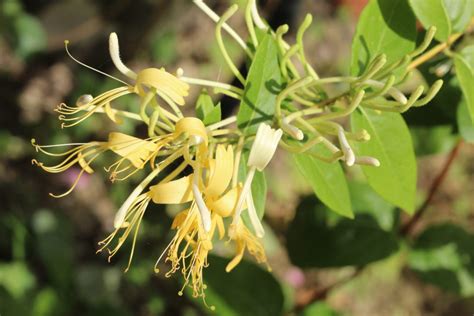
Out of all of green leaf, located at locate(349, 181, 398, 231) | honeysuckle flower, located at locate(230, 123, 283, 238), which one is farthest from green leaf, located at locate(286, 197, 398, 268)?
honeysuckle flower, located at locate(230, 123, 283, 238)

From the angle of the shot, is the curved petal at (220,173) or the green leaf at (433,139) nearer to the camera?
the curved petal at (220,173)

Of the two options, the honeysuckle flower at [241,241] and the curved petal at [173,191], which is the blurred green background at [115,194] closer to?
the honeysuckle flower at [241,241]

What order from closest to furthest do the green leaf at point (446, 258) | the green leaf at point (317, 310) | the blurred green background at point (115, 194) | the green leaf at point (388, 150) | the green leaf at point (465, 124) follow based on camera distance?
1. the green leaf at point (388, 150)
2. the green leaf at point (465, 124)
3. the green leaf at point (446, 258)
4. the green leaf at point (317, 310)
5. the blurred green background at point (115, 194)

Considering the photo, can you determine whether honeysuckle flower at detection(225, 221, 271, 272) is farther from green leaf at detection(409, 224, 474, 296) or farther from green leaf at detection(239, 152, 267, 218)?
green leaf at detection(409, 224, 474, 296)

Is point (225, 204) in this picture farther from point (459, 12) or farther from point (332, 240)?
point (332, 240)

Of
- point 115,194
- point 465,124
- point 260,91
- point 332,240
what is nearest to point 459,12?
point 465,124

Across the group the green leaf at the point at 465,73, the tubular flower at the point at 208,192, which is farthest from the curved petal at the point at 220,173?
the green leaf at the point at 465,73
